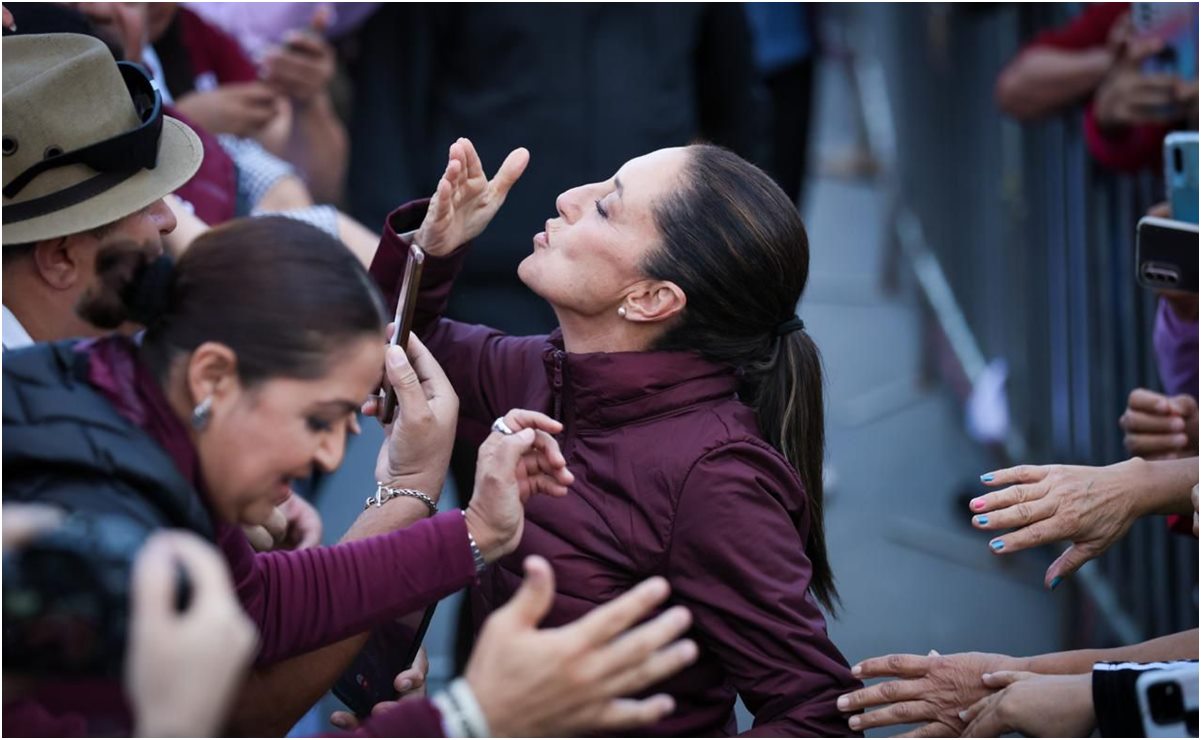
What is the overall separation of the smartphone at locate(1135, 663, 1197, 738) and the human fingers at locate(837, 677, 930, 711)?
0.35 m

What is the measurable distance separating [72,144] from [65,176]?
1.9 inches

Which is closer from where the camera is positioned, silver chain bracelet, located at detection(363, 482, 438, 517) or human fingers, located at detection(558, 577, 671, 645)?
human fingers, located at detection(558, 577, 671, 645)

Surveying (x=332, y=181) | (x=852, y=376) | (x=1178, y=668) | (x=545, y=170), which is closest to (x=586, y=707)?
(x=1178, y=668)

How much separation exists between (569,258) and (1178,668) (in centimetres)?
108

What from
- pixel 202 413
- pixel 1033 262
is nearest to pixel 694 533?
pixel 202 413

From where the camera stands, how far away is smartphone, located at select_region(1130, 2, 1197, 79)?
3.76 m

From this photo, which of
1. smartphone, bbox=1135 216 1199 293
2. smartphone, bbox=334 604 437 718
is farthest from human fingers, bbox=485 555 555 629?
smartphone, bbox=1135 216 1199 293

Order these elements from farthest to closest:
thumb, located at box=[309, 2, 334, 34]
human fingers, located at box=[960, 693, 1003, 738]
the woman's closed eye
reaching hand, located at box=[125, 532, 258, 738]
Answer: thumb, located at box=[309, 2, 334, 34] < human fingers, located at box=[960, 693, 1003, 738] < the woman's closed eye < reaching hand, located at box=[125, 532, 258, 738]

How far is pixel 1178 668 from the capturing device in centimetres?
→ 216

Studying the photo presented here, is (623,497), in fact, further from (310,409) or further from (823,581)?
(310,409)

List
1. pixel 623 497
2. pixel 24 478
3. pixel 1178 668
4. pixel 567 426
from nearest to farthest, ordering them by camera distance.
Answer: pixel 24 478, pixel 1178 668, pixel 623 497, pixel 567 426

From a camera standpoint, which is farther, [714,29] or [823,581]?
[714,29]

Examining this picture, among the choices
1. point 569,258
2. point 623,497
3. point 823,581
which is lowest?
point 823,581

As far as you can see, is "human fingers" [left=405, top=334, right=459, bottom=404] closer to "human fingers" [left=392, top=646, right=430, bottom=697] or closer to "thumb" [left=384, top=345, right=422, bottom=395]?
"thumb" [left=384, top=345, right=422, bottom=395]
